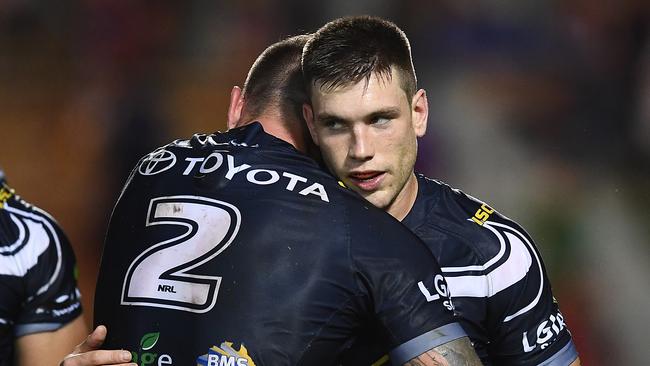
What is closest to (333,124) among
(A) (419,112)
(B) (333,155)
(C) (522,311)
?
(B) (333,155)

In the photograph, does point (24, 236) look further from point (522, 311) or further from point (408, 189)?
point (522, 311)

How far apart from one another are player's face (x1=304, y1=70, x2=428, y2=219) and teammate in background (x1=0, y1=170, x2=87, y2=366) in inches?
53.4

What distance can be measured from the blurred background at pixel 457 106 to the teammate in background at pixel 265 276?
5.09 m

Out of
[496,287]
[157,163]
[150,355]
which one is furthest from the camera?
[496,287]

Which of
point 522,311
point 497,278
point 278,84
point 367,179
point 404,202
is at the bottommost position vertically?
point 522,311

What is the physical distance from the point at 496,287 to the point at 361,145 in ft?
2.16

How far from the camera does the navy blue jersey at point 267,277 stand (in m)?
2.84

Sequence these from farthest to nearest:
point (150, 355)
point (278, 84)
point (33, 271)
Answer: point (33, 271) < point (278, 84) < point (150, 355)

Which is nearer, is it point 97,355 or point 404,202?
point 97,355

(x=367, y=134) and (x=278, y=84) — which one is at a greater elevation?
(x=278, y=84)

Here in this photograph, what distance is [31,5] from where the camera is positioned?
34.7ft

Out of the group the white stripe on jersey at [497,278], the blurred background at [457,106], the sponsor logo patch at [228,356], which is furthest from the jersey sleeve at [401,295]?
the blurred background at [457,106]

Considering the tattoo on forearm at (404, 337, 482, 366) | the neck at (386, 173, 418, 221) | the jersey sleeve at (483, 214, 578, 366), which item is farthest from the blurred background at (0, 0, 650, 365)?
the tattoo on forearm at (404, 337, 482, 366)

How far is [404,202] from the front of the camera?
11.7 ft
